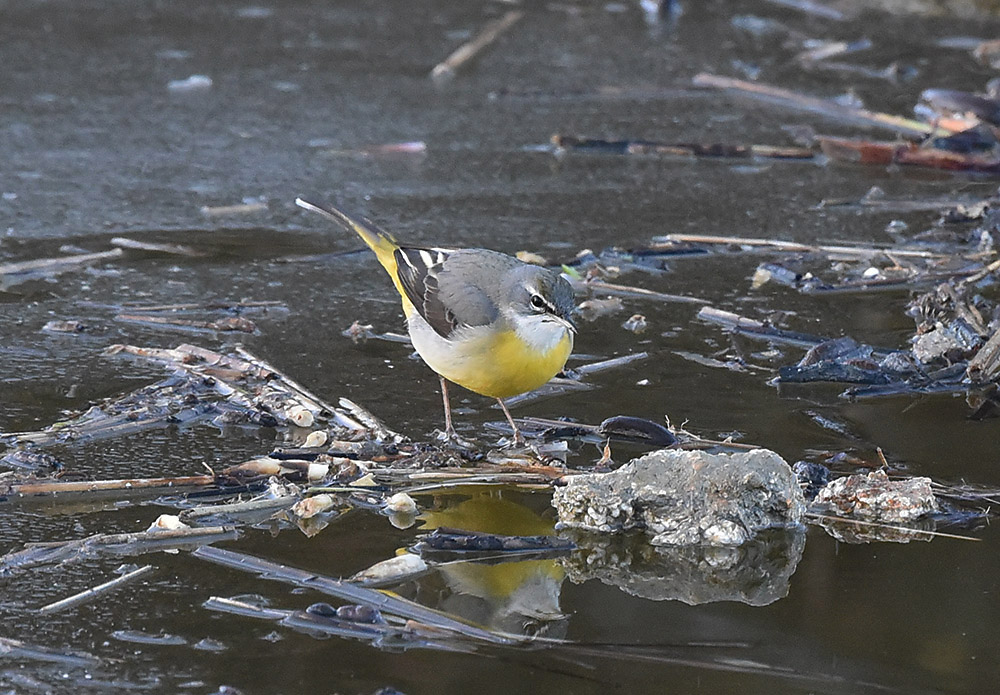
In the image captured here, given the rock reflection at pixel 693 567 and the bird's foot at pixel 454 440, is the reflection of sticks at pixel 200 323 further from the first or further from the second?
the rock reflection at pixel 693 567

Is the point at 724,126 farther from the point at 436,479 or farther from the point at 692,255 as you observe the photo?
the point at 436,479

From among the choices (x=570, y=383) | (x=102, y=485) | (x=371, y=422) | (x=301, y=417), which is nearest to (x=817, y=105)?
(x=570, y=383)

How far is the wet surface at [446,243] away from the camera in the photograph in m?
3.59

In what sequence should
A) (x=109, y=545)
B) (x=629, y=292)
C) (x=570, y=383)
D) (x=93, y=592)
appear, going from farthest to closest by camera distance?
(x=629, y=292) < (x=570, y=383) < (x=109, y=545) < (x=93, y=592)

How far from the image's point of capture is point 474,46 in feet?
36.9

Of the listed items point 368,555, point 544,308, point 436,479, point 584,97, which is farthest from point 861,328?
point 584,97

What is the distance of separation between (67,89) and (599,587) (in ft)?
24.5

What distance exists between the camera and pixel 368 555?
4117mm

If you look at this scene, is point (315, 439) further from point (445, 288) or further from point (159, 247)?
point (159, 247)

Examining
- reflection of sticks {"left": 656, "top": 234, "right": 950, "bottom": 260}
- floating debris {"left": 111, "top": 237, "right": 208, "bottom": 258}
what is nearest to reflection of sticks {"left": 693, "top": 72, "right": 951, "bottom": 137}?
reflection of sticks {"left": 656, "top": 234, "right": 950, "bottom": 260}

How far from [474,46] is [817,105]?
298 centimetres

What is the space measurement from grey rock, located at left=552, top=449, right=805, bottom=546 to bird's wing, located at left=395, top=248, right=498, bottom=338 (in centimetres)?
103

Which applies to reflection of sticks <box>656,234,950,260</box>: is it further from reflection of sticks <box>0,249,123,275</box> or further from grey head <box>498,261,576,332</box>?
reflection of sticks <box>0,249,123,275</box>

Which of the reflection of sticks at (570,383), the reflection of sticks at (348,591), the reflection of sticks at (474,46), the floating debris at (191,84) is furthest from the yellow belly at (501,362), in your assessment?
the reflection of sticks at (474,46)
